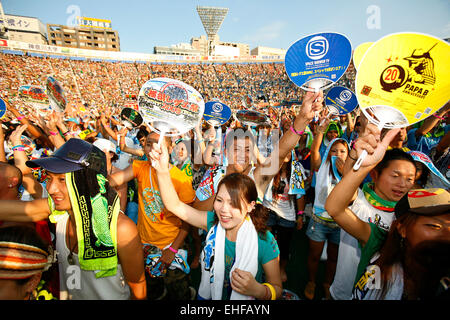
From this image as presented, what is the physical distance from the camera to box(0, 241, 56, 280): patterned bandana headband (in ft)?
3.28

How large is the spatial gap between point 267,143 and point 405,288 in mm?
3958

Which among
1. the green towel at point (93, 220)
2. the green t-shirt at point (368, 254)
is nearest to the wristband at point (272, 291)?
the green t-shirt at point (368, 254)

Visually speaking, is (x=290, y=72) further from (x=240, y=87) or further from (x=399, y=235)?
(x=240, y=87)

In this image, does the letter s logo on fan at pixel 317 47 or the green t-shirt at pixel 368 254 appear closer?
the green t-shirt at pixel 368 254

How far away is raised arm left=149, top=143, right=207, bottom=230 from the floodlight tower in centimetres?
5063

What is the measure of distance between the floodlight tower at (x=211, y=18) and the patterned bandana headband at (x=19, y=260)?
5130 cm

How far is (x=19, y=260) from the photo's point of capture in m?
1.05

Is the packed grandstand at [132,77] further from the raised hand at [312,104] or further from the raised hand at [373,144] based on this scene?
the raised hand at [373,144]

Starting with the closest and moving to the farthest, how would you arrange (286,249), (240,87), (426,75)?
(426,75), (286,249), (240,87)

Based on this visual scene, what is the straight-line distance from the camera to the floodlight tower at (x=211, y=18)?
4309 centimetres

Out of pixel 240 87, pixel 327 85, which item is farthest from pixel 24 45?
pixel 327 85

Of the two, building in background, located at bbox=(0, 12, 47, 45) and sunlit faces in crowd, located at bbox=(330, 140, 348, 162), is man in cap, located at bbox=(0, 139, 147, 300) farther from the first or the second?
building in background, located at bbox=(0, 12, 47, 45)

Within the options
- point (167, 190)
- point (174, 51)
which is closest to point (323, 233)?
point (167, 190)

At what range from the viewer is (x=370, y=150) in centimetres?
122
